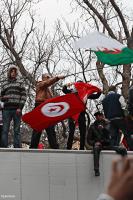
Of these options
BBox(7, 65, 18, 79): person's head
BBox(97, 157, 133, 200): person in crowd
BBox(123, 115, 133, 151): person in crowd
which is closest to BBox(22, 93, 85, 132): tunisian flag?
BBox(7, 65, 18, 79): person's head

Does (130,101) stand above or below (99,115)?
above

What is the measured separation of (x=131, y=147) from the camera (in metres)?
10.7

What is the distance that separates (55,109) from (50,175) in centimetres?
128

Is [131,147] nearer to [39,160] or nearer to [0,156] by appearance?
[39,160]

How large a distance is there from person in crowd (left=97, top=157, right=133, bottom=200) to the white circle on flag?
351 inches

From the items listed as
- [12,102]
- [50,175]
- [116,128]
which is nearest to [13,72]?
[12,102]

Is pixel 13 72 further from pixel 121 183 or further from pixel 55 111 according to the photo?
pixel 121 183

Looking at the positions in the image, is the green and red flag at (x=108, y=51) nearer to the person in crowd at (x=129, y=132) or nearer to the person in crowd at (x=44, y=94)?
the person in crowd at (x=44, y=94)

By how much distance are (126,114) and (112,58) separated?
115cm

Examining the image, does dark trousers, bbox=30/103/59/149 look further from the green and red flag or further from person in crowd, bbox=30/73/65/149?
the green and red flag

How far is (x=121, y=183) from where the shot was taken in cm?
148

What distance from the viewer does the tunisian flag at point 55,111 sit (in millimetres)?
10508

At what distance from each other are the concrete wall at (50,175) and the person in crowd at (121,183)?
27.3 ft

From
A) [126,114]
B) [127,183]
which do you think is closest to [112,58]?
[126,114]
